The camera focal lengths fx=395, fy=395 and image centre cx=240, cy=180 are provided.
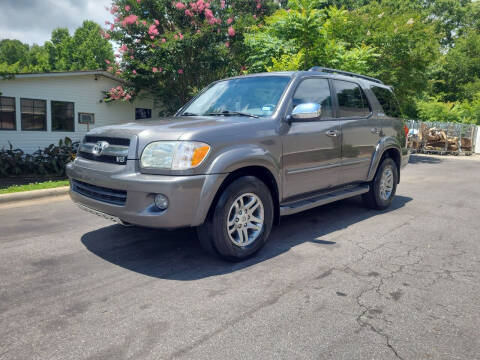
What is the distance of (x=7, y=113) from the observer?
43.2ft

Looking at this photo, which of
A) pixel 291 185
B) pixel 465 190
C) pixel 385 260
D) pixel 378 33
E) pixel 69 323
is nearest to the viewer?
pixel 69 323

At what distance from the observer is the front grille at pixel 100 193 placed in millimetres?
3656

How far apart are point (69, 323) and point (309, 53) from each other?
35.5ft

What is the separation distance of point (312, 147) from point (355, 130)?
109 cm

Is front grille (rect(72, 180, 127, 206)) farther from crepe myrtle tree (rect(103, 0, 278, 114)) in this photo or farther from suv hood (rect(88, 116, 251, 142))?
crepe myrtle tree (rect(103, 0, 278, 114))

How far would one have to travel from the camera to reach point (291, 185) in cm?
443

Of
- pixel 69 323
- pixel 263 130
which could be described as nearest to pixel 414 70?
pixel 263 130

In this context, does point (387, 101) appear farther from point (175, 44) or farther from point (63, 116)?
point (63, 116)

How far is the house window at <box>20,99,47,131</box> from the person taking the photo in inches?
534

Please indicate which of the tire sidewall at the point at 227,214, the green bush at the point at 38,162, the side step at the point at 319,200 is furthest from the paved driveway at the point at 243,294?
the green bush at the point at 38,162

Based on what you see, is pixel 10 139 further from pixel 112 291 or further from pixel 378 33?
pixel 378 33

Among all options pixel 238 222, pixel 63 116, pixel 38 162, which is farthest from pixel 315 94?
pixel 63 116

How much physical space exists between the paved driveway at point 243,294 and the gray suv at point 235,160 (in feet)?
1.62

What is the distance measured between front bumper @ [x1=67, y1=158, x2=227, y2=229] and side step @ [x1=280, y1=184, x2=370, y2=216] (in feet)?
3.43
